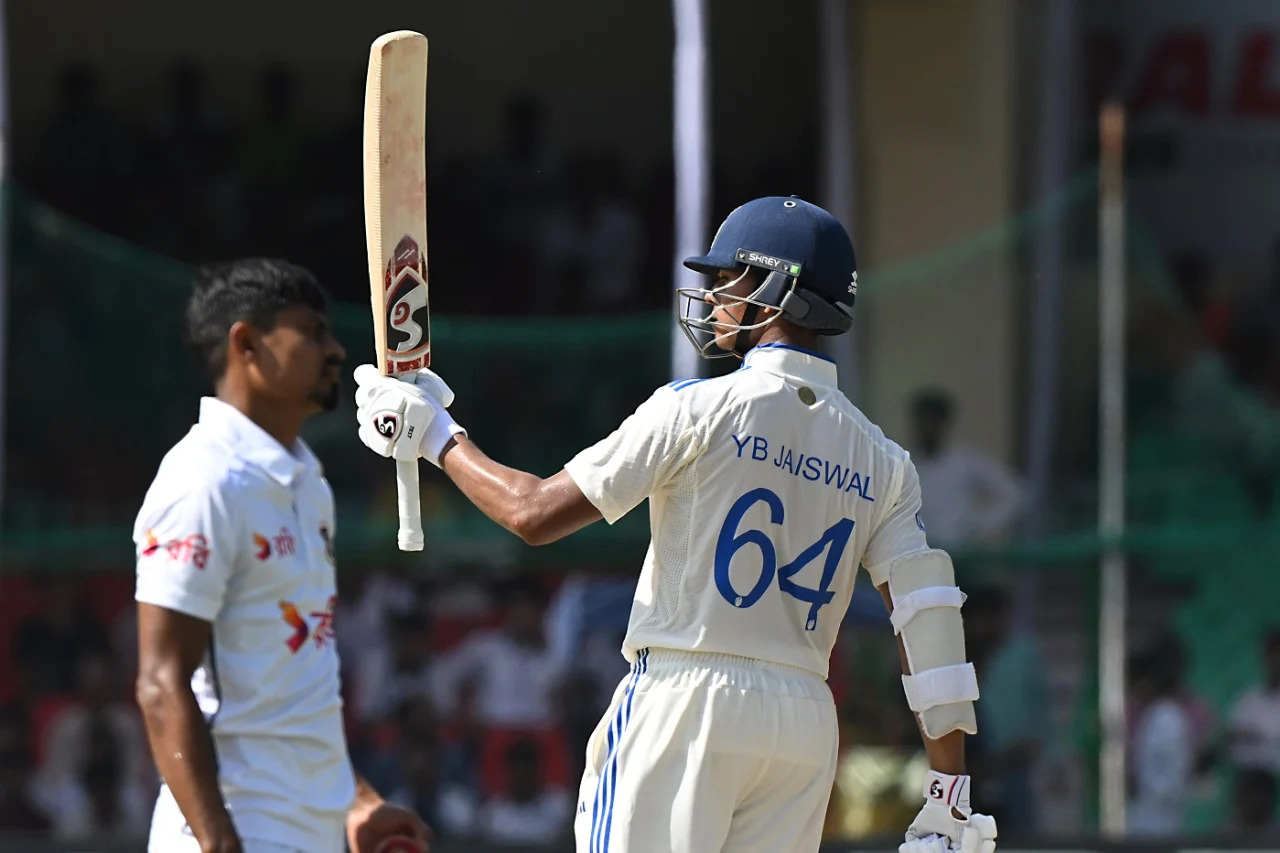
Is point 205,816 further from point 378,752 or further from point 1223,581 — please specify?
point 1223,581

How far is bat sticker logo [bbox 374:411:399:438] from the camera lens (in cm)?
382

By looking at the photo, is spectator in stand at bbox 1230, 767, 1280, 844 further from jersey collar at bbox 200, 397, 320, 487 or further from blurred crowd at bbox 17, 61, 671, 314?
jersey collar at bbox 200, 397, 320, 487

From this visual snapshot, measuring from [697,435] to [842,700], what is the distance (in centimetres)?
429

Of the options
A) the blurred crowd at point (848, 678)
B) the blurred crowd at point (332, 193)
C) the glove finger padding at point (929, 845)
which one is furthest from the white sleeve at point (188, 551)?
the blurred crowd at point (332, 193)

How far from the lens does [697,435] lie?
3.63m

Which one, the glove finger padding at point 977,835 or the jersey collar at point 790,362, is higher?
the jersey collar at point 790,362

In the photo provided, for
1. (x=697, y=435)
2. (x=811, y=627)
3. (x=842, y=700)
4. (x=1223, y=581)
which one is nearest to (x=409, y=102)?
(x=697, y=435)

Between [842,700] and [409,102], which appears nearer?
[409,102]

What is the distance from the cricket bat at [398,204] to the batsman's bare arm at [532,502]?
275 mm

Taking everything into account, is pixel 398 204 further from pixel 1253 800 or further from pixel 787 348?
pixel 1253 800

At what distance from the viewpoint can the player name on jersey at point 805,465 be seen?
3.65 m

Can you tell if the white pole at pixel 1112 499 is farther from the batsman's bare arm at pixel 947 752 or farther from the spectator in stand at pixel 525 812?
the batsman's bare arm at pixel 947 752

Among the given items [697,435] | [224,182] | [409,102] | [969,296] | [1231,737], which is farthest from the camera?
[224,182]

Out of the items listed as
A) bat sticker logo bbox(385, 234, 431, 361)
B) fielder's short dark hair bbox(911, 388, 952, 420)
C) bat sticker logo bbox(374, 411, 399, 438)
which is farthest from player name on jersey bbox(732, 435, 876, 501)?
fielder's short dark hair bbox(911, 388, 952, 420)
